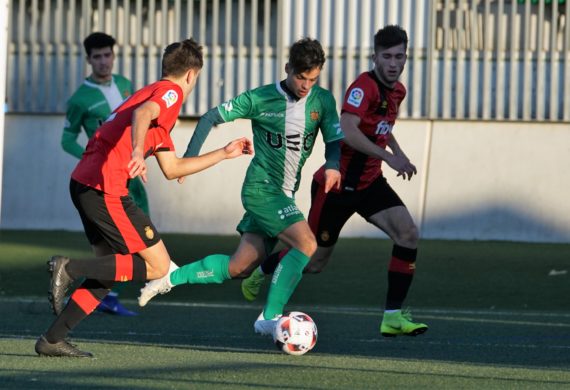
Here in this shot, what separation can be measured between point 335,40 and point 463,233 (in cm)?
269

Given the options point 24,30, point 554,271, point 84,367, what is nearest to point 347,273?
point 554,271

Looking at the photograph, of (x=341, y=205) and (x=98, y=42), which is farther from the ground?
(x=98, y=42)

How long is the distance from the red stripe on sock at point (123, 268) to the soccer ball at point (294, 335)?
2.98 ft

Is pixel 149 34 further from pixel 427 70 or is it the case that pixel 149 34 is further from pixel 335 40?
pixel 427 70

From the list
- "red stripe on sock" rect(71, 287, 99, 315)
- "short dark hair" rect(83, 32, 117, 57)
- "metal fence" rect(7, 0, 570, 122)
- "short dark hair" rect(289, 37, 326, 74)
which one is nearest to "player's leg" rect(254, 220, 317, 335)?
"short dark hair" rect(289, 37, 326, 74)

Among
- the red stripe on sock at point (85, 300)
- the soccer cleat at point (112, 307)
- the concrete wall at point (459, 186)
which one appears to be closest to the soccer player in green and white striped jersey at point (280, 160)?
the red stripe on sock at point (85, 300)

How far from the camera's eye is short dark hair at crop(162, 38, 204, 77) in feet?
Result: 26.3

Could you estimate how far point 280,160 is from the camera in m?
8.84

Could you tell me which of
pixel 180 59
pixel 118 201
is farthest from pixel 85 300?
pixel 180 59

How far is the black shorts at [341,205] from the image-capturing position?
9.37 m

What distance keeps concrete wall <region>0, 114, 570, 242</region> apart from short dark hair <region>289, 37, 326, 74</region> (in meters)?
7.44

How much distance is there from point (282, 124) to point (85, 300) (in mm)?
1818

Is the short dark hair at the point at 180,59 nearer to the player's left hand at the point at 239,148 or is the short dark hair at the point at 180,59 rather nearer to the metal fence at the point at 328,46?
the player's left hand at the point at 239,148

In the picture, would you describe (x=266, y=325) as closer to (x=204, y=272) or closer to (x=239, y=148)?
(x=204, y=272)
